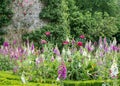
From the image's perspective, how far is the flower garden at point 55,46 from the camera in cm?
1026

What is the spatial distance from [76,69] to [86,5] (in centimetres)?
2409

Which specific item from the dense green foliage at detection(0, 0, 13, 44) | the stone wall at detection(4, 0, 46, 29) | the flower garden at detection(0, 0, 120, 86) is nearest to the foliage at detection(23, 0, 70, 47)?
the flower garden at detection(0, 0, 120, 86)

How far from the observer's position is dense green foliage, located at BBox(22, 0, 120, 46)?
19.1 m

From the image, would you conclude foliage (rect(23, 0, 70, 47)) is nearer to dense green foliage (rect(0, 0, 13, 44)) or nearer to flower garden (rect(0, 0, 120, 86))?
flower garden (rect(0, 0, 120, 86))

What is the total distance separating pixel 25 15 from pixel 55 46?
81.6 inches

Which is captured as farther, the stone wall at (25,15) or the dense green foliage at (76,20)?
the dense green foliage at (76,20)

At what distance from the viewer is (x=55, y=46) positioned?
1794 cm

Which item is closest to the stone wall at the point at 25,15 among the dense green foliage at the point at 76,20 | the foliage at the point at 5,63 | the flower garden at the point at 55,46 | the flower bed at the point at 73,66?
the flower garden at the point at 55,46

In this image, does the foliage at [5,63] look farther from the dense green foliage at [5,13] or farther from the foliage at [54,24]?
the foliage at [54,24]

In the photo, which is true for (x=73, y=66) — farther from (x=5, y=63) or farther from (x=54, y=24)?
(x=54, y=24)

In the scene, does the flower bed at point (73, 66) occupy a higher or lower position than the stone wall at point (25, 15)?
lower

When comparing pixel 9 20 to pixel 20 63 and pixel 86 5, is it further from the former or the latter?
pixel 86 5

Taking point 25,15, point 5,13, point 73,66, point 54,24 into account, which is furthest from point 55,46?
point 73,66

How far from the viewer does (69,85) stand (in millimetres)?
10031
